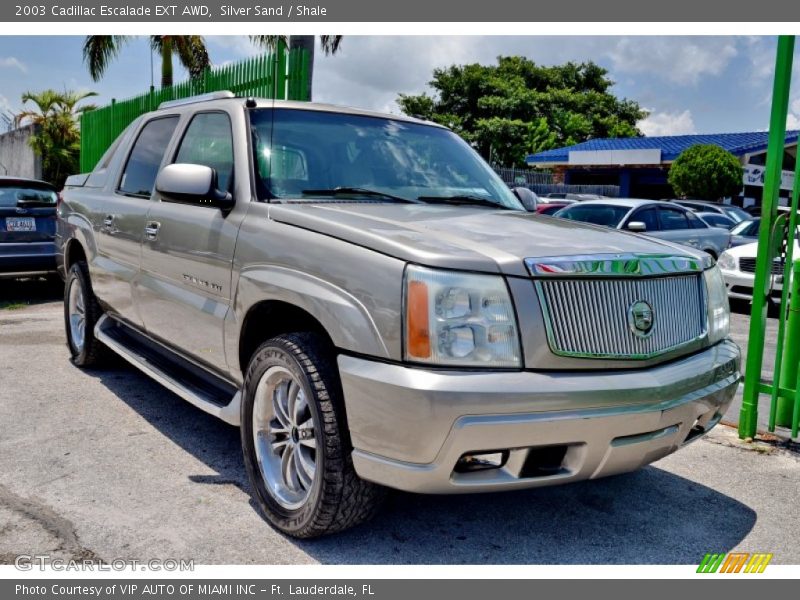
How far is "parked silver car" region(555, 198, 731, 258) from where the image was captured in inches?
465

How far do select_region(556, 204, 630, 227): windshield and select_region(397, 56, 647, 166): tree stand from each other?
2779 centimetres

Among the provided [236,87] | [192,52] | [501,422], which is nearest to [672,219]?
[236,87]

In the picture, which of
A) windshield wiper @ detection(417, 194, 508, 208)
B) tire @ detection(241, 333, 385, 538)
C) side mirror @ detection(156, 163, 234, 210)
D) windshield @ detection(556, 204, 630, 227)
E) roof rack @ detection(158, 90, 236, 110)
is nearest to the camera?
tire @ detection(241, 333, 385, 538)

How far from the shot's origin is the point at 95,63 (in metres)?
19.7

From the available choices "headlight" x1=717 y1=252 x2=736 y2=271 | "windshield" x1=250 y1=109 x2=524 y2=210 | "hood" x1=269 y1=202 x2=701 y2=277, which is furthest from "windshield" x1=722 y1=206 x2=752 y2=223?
"hood" x1=269 y1=202 x2=701 y2=277

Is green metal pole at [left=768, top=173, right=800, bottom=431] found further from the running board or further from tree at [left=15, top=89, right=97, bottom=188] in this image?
tree at [left=15, top=89, right=97, bottom=188]

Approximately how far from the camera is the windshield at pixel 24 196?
897 cm

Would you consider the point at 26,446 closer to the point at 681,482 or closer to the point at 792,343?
the point at 681,482

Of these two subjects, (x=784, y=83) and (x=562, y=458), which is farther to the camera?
(x=784, y=83)

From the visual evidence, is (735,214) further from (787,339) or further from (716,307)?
(716,307)

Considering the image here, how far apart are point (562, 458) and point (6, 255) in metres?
8.00

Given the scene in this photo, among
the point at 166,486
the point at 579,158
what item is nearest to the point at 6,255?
the point at 166,486

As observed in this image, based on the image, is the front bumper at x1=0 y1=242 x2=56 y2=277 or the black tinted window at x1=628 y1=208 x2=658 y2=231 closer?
the front bumper at x1=0 y1=242 x2=56 y2=277

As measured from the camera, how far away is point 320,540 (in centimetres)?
310
